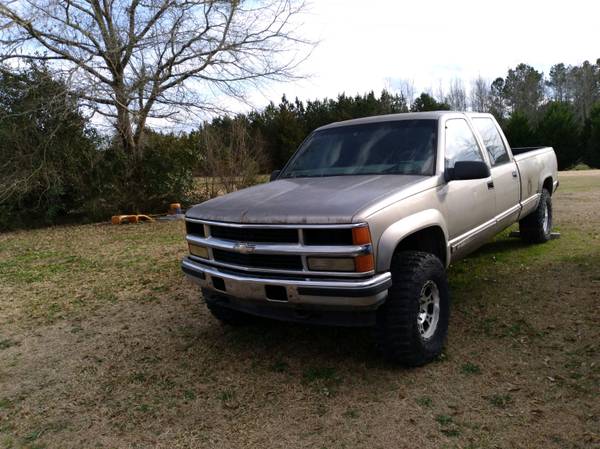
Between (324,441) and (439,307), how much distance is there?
4.63ft

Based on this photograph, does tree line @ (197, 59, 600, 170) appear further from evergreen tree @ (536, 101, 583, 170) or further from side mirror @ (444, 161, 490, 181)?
side mirror @ (444, 161, 490, 181)

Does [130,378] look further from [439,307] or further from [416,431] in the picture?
[439,307]

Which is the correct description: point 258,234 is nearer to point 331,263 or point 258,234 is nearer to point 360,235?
point 331,263

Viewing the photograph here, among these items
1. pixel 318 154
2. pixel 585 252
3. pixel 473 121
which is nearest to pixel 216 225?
pixel 318 154

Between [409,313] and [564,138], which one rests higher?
[564,138]

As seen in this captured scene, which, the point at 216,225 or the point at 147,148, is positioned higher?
the point at 147,148

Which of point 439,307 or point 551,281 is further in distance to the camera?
point 551,281

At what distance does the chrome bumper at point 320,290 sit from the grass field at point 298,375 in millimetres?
625

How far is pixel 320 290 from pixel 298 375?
82 cm

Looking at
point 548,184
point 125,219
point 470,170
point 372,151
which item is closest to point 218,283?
point 372,151

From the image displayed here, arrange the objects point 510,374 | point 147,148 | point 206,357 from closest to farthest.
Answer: point 510,374, point 206,357, point 147,148

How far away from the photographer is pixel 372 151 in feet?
13.7

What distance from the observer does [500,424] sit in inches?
104

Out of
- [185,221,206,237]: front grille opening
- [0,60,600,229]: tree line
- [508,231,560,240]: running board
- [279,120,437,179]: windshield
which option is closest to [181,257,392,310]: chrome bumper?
[185,221,206,237]: front grille opening
